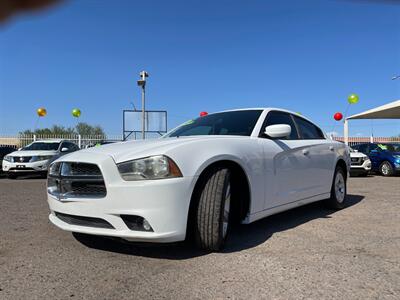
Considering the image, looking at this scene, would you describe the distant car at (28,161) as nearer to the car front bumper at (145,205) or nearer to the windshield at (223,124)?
the windshield at (223,124)

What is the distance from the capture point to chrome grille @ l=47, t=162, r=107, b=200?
11.4 feet

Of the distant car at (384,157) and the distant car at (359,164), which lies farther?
the distant car at (384,157)

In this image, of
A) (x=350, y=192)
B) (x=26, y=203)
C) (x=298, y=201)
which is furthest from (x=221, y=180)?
(x=350, y=192)

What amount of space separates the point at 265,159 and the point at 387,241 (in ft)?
4.96

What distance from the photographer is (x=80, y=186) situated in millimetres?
3607

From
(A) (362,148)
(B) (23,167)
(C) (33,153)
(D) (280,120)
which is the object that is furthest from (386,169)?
(B) (23,167)

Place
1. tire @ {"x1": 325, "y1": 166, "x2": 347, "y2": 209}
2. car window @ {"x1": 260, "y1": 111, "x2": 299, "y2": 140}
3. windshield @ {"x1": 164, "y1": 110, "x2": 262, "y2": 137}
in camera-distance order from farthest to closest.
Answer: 1. tire @ {"x1": 325, "y1": 166, "x2": 347, "y2": 209}
2. car window @ {"x1": 260, "y1": 111, "x2": 299, "y2": 140}
3. windshield @ {"x1": 164, "y1": 110, "x2": 262, "y2": 137}

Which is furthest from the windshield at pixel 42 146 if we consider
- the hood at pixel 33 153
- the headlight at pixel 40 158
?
the headlight at pixel 40 158

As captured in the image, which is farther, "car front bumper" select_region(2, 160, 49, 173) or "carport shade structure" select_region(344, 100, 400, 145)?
"carport shade structure" select_region(344, 100, 400, 145)

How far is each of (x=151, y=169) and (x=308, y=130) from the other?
3.14m

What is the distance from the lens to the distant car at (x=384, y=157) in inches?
554

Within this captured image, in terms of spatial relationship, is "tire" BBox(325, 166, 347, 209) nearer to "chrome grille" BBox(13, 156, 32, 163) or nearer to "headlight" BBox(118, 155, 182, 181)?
"headlight" BBox(118, 155, 182, 181)

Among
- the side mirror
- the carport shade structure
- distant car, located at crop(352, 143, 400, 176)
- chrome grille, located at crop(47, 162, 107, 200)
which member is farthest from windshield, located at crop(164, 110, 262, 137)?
the carport shade structure

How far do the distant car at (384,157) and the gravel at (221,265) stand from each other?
10.0 m
